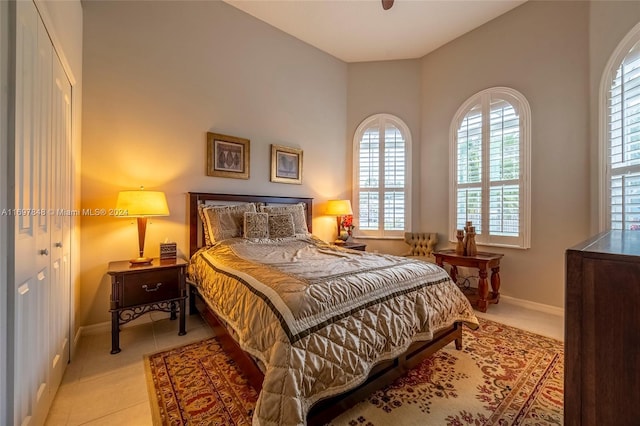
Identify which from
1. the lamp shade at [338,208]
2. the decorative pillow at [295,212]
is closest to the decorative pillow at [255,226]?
the decorative pillow at [295,212]

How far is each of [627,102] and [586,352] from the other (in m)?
2.84

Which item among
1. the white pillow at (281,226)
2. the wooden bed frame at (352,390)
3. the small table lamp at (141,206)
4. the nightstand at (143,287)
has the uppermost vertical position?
the small table lamp at (141,206)

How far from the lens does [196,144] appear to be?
310cm

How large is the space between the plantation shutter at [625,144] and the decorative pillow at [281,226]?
10.4 ft

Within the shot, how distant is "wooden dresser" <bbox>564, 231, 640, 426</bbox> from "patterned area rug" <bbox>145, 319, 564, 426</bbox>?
87 centimetres

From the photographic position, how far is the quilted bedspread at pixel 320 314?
3.94 feet

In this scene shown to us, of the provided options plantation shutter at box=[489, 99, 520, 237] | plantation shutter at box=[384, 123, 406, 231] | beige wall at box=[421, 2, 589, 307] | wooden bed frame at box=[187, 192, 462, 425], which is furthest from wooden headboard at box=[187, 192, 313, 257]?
beige wall at box=[421, 2, 589, 307]

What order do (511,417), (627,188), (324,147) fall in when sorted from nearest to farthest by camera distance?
(511,417) < (627,188) < (324,147)

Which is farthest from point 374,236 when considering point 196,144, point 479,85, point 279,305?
point 279,305

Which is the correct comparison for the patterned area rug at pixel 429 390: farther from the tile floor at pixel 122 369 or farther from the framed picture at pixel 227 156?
the framed picture at pixel 227 156

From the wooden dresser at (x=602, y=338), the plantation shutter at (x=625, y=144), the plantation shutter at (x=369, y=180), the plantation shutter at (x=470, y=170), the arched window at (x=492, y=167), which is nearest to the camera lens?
the wooden dresser at (x=602, y=338)

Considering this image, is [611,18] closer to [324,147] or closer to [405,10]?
[405,10]

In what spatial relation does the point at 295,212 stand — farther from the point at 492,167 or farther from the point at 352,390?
the point at 492,167

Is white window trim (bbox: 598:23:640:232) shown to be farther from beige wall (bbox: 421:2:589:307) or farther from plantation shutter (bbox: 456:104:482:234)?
plantation shutter (bbox: 456:104:482:234)
